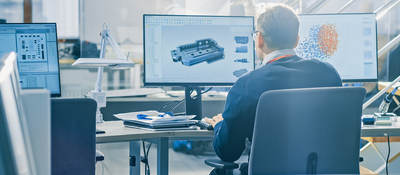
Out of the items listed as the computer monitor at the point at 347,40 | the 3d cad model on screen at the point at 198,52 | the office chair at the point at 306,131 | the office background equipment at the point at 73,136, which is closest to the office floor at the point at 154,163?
the 3d cad model on screen at the point at 198,52

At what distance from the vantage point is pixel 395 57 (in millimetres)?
4945

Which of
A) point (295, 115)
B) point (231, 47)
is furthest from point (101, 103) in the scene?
point (295, 115)

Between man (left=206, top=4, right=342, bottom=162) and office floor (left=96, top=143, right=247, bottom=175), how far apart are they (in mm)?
2164

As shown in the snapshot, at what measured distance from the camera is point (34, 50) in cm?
211

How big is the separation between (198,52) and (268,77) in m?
0.86

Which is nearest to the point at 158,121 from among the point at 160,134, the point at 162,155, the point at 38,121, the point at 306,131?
the point at 160,134

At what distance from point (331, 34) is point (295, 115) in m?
1.20

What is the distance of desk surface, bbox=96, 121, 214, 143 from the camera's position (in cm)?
192

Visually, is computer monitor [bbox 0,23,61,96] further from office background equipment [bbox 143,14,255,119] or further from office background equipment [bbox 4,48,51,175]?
office background equipment [bbox 4,48,51,175]

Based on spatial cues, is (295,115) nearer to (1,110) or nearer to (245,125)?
(245,125)

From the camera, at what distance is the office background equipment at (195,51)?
234cm

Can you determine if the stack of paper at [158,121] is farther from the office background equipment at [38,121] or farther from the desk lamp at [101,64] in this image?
the office background equipment at [38,121]

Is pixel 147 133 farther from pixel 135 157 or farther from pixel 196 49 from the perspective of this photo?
pixel 196 49

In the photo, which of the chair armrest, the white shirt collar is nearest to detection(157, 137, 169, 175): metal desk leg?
the chair armrest
